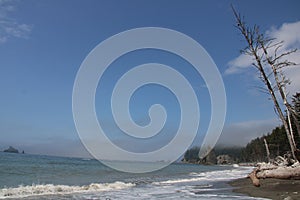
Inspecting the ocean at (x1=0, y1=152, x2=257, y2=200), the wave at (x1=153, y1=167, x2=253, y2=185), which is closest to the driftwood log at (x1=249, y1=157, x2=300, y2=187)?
the ocean at (x1=0, y1=152, x2=257, y2=200)

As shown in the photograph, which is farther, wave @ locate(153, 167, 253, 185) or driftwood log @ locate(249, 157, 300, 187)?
wave @ locate(153, 167, 253, 185)

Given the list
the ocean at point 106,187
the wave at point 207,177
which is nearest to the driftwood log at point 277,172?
the ocean at point 106,187

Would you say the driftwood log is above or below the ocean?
above

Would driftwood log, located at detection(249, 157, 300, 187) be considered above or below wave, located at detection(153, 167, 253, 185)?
above

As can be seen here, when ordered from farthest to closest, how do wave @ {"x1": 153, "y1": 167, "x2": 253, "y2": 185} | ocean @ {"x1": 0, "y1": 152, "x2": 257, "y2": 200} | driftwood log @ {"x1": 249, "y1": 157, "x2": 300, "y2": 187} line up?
1. wave @ {"x1": 153, "y1": 167, "x2": 253, "y2": 185}
2. driftwood log @ {"x1": 249, "y1": 157, "x2": 300, "y2": 187}
3. ocean @ {"x1": 0, "y1": 152, "x2": 257, "y2": 200}

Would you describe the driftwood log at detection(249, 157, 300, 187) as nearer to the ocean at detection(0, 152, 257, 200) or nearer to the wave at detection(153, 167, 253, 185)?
the ocean at detection(0, 152, 257, 200)

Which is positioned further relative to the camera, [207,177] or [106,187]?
[207,177]

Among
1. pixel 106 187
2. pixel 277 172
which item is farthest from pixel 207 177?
pixel 277 172

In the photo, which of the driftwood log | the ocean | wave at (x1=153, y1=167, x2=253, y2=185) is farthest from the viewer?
wave at (x1=153, y1=167, x2=253, y2=185)

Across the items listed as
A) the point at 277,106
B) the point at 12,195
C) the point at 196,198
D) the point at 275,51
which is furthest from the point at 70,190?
the point at 275,51

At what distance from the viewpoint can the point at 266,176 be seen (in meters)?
17.9

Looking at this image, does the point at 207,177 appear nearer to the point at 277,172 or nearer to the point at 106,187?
the point at 106,187

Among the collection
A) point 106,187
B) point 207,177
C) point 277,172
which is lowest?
point 106,187

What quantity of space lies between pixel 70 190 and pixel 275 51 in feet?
44.9
